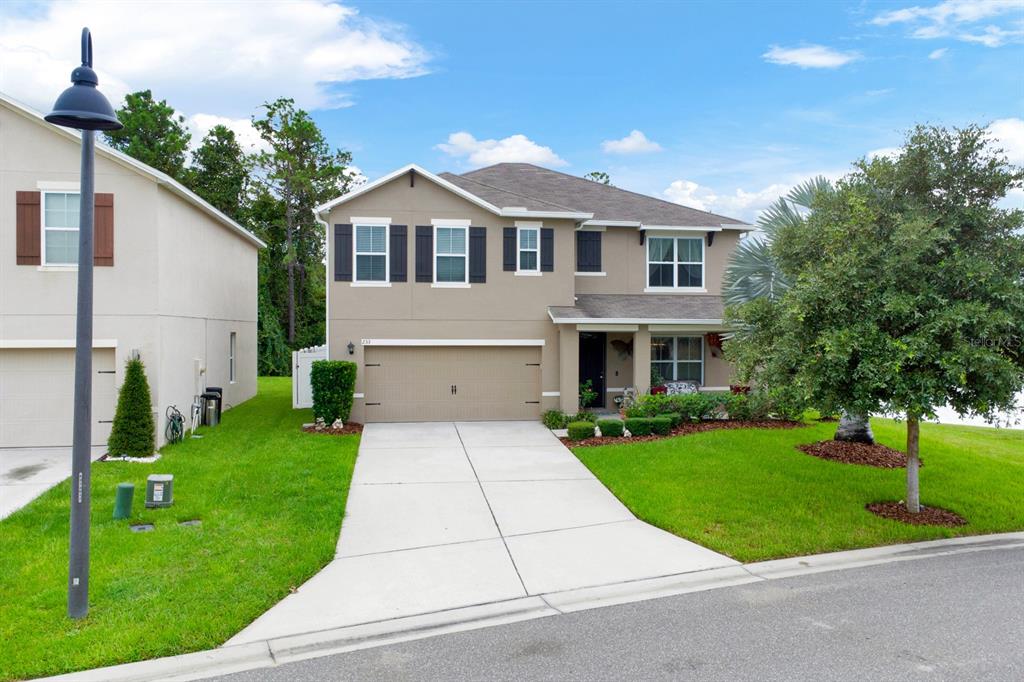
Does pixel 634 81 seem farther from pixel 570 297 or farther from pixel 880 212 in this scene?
pixel 880 212

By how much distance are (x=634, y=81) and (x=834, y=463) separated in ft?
46.3

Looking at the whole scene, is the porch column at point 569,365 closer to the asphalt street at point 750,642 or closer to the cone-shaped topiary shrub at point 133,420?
the cone-shaped topiary shrub at point 133,420

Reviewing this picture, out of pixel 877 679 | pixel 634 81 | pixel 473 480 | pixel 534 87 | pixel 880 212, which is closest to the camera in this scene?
pixel 877 679

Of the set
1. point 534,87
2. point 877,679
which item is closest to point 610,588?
point 877,679

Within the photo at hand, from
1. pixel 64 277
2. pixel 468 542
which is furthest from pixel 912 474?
pixel 64 277

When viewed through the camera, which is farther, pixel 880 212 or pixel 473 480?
pixel 473 480

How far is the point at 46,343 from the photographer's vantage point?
13.9m

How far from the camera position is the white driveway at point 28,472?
10383 mm

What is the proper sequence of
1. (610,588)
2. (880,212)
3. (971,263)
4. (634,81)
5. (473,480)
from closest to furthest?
(610,588)
(971,263)
(880,212)
(473,480)
(634,81)

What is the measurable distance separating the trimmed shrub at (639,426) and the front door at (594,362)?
3962 millimetres

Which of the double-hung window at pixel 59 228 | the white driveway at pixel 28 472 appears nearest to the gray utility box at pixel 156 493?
the white driveway at pixel 28 472

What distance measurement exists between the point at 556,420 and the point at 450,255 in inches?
201

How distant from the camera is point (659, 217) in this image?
20.3m

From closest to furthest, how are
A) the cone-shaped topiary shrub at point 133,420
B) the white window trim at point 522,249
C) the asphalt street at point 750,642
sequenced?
1. the asphalt street at point 750,642
2. the cone-shaped topiary shrub at point 133,420
3. the white window trim at point 522,249
